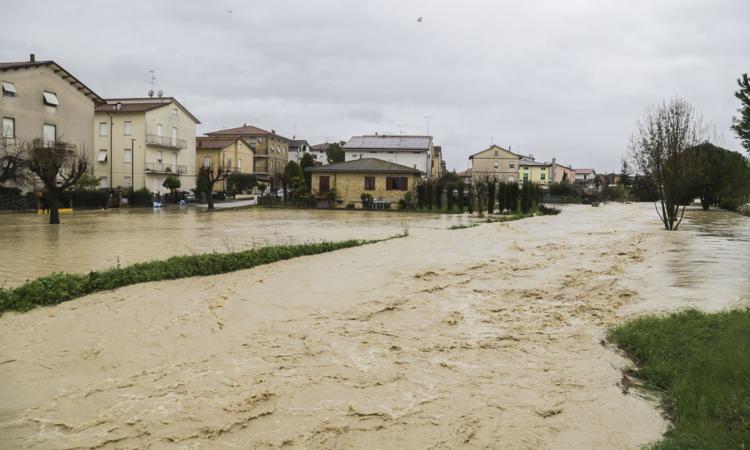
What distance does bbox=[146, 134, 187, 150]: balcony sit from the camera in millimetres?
53219

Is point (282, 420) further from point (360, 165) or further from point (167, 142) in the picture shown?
point (167, 142)

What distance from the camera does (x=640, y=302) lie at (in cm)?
959

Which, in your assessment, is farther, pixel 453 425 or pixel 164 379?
pixel 164 379

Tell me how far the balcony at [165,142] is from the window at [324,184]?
55.5 feet

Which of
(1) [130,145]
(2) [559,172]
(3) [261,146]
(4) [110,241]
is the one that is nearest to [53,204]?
(4) [110,241]

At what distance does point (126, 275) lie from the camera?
10.4 meters

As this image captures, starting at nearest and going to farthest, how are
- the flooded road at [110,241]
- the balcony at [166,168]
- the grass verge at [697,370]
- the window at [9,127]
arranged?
the grass verge at [697,370] → the flooded road at [110,241] → the window at [9,127] → the balcony at [166,168]

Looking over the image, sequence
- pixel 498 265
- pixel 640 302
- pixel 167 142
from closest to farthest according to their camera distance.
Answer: pixel 640 302 < pixel 498 265 < pixel 167 142

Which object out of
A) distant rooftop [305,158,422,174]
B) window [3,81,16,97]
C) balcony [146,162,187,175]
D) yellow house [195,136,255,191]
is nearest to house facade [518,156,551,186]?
yellow house [195,136,255,191]

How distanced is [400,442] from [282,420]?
118 centimetres

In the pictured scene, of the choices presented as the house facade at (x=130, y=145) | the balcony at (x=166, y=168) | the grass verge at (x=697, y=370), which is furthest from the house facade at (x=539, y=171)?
the grass verge at (x=697, y=370)

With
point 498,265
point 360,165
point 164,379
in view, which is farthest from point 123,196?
point 164,379

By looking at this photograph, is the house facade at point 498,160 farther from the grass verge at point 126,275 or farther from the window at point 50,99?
the grass verge at point 126,275

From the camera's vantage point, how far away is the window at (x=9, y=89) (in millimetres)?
37188
